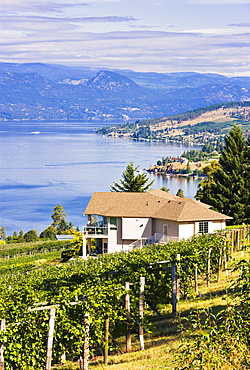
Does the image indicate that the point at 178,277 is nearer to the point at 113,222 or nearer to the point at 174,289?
the point at 174,289

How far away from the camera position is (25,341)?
1117 centimetres

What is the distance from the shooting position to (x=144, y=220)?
113 ft

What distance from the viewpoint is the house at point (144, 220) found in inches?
1283

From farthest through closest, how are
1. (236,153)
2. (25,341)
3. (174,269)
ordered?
(236,153) → (174,269) → (25,341)

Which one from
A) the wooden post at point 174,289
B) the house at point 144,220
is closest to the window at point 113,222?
the house at point 144,220

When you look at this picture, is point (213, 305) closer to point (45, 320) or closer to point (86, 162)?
point (45, 320)

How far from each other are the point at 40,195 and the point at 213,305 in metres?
114

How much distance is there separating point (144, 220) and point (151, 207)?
1.00 m

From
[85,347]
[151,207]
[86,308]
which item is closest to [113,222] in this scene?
[151,207]

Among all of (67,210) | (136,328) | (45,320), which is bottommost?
(67,210)

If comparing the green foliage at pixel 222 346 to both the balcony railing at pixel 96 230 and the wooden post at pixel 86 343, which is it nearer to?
the wooden post at pixel 86 343

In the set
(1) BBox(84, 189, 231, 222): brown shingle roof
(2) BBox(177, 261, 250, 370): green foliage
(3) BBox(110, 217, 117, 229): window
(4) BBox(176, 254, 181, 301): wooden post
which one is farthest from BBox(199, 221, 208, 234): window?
(2) BBox(177, 261, 250, 370): green foliage

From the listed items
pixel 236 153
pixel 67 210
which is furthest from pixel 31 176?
pixel 236 153

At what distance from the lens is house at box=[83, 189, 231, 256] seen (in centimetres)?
3259
